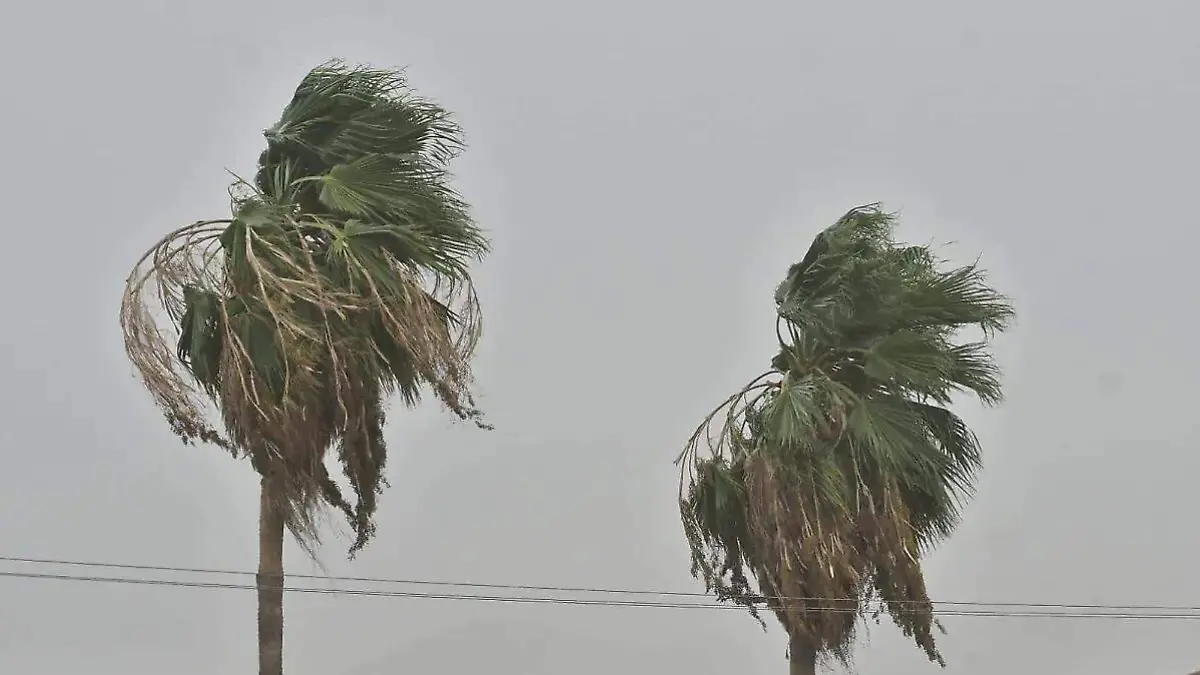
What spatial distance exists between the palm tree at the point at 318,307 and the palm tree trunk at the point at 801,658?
3.90m

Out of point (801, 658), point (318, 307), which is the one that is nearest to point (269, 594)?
point (318, 307)

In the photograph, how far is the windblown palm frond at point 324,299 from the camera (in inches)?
363

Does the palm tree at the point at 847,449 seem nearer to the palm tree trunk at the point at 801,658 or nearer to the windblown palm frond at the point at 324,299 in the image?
the palm tree trunk at the point at 801,658

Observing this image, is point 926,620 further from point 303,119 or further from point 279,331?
point 303,119

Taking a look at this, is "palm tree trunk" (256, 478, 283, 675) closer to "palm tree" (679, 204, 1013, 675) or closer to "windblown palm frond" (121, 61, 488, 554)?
"windblown palm frond" (121, 61, 488, 554)

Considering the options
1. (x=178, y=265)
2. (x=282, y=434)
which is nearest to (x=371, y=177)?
(x=178, y=265)

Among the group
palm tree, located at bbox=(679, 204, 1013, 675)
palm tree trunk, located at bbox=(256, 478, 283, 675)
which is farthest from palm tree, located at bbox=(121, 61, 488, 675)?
palm tree, located at bbox=(679, 204, 1013, 675)

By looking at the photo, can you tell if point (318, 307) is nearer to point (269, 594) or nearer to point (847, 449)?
point (269, 594)

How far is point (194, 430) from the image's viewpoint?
9.13m

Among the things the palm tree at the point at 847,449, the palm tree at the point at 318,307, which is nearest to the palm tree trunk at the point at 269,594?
the palm tree at the point at 318,307

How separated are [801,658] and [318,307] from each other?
5516 mm

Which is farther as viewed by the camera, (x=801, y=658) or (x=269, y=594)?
(x=801, y=658)

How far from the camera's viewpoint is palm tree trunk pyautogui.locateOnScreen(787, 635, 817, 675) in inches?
450

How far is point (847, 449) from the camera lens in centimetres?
1150
